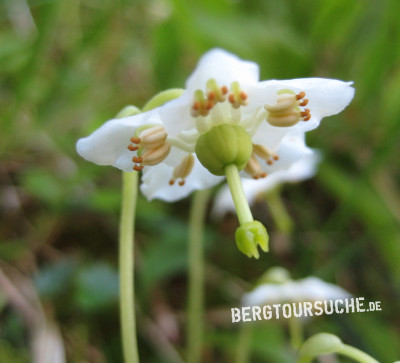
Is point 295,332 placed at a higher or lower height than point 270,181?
lower

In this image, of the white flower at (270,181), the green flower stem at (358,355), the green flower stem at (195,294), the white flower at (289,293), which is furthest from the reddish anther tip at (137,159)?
the white flower at (270,181)

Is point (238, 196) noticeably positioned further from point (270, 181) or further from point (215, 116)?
point (270, 181)

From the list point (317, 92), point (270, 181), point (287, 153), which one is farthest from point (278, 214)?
point (317, 92)

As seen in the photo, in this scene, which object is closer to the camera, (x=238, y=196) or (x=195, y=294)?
(x=238, y=196)

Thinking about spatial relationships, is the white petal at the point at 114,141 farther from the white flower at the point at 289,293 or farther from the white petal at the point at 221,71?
the white flower at the point at 289,293

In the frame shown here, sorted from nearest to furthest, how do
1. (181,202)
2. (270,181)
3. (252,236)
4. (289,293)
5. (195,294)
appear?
(252,236) < (289,293) < (195,294) < (270,181) < (181,202)

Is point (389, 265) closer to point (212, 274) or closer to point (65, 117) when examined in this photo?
point (212, 274)
